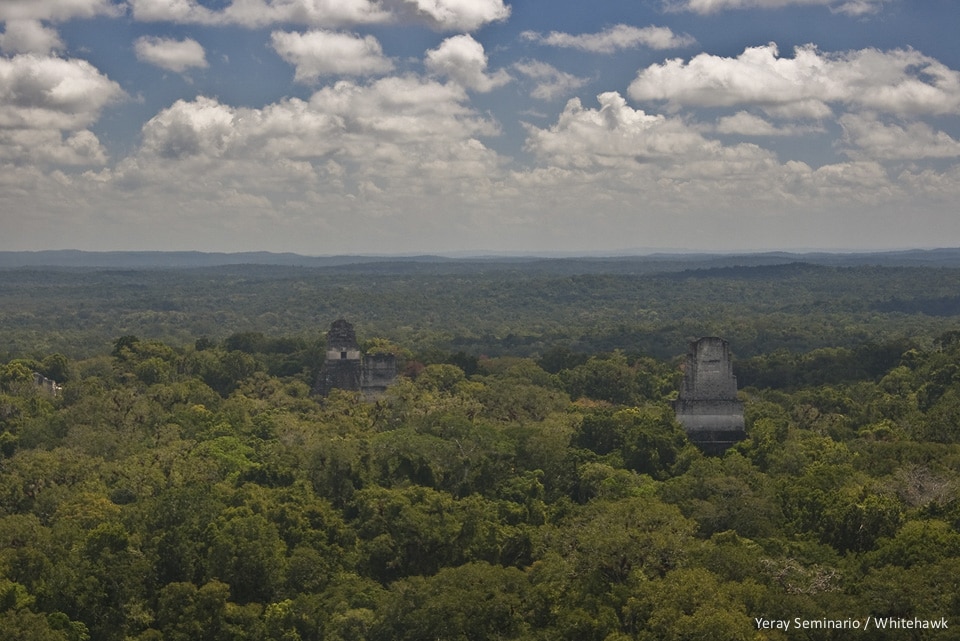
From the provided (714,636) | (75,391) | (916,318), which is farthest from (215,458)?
(916,318)

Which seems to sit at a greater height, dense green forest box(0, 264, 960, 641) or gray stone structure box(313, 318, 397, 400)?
gray stone structure box(313, 318, 397, 400)

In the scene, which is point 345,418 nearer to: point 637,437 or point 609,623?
point 637,437

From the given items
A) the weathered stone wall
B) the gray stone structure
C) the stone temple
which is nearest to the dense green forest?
the stone temple

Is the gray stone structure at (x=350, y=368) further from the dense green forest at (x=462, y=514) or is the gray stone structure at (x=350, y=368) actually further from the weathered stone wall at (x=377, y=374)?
the dense green forest at (x=462, y=514)

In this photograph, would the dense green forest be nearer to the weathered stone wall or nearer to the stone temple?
the stone temple

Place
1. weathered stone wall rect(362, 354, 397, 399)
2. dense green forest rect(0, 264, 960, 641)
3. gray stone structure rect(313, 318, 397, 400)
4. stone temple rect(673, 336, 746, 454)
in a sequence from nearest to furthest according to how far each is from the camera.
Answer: dense green forest rect(0, 264, 960, 641) → stone temple rect(673, 336, 746, 454) → weathered stone wall rect(362, 354, 397, 399) → gray stone structure rect(313, 318, 397, 400)

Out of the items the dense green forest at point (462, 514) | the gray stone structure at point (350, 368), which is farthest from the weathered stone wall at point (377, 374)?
the dense green forest at point (462, 514)
